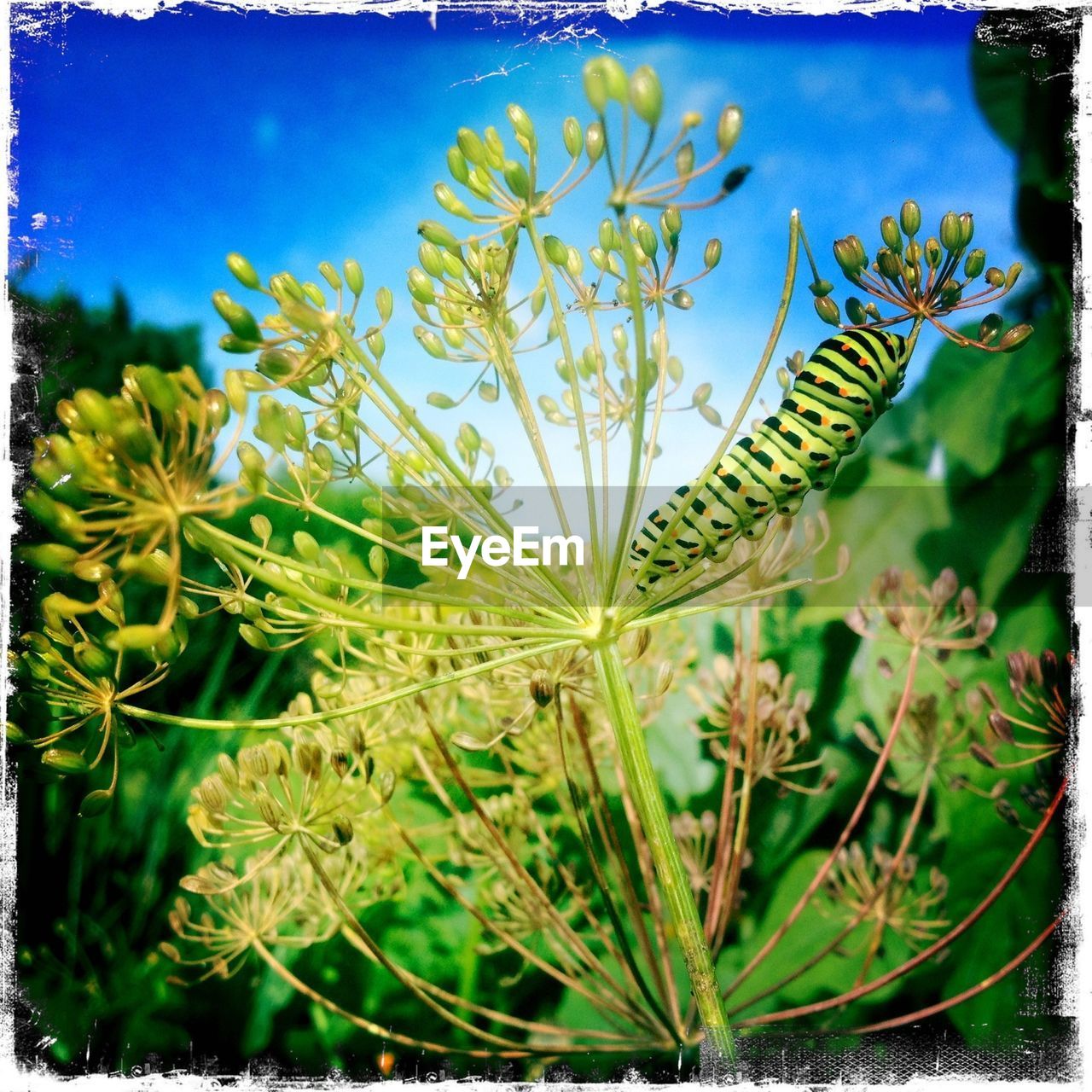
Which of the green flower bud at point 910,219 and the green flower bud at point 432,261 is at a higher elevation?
the green flower bud at point 910,219

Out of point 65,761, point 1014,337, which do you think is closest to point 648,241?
point 1014,337

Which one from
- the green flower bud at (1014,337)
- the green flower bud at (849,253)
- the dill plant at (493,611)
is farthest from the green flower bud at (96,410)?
the green flower bud at (1014,337)

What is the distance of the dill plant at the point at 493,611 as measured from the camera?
1.46ft

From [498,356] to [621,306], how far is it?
4.3 inches

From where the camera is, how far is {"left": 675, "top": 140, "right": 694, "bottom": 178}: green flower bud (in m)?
0.43

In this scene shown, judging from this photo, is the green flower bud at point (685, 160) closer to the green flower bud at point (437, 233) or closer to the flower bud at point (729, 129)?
the flower bud at point (729, 129)

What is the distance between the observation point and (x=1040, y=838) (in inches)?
27.5

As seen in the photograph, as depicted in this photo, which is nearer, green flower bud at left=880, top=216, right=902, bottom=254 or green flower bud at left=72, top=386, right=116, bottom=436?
green flower bud at left=72, top=386, right=116, bottom=436

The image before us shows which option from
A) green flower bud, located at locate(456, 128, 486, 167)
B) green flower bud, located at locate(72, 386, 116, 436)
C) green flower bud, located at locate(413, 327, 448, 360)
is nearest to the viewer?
green flower bud, located at locate(72, 386, 116, 436)

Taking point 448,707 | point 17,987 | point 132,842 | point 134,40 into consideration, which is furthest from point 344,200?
point 17,987

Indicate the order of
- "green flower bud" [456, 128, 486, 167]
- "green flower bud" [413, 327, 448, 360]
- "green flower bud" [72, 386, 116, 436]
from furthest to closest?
"green flower bud" [413, 327, 448, 360]
"green flower bud" [456, 128, 486, 167]
"green flower bud" [72, 386, 116, 436]

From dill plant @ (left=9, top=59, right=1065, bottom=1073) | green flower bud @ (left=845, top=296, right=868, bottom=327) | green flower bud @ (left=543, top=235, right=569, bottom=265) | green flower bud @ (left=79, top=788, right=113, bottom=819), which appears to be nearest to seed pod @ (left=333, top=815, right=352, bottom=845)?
dill plant @ (left=9, top=59, right=1065, bottom=1073)

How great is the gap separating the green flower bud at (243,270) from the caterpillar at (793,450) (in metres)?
0.29

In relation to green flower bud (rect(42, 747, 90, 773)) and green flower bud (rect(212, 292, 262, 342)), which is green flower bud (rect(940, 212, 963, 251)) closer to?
green flower bud (rect(212, 292, 262, 342))
